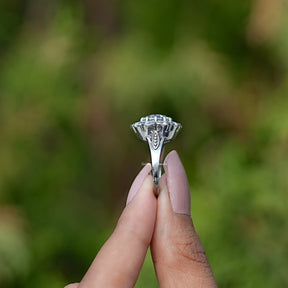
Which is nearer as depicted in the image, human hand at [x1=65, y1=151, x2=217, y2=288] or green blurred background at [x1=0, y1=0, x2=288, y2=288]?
human hand at [x1=65, y1=151, x2=217, y2=288]

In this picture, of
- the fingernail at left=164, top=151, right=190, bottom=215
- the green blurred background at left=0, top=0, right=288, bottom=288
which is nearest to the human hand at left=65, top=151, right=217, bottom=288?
the fingernail at left=164, top=151, right=190, bottom=215

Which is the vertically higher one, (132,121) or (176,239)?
(132,121)

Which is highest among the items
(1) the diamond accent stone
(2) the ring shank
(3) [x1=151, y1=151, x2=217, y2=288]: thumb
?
(1) the diamond accent stone

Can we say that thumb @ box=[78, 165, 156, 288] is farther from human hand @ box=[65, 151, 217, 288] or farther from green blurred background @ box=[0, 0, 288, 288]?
green blurred background @ box=[0, 0, 288, 288]

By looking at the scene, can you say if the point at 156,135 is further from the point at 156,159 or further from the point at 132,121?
the point at 132,121

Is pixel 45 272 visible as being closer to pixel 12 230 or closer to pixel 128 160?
pixel 12 230

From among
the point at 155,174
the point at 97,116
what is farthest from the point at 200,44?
the point at 155,174

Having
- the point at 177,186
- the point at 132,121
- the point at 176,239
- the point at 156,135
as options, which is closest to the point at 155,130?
the point at 156,135
